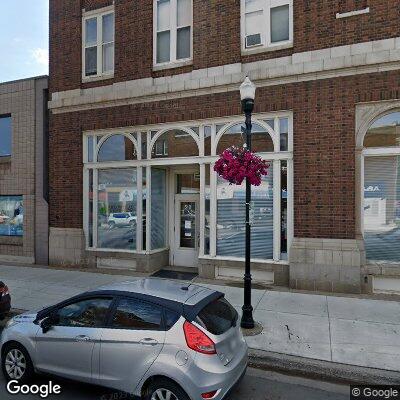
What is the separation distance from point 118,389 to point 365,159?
304 inches

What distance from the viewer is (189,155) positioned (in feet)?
34.7

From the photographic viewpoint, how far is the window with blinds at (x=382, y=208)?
852 centimetres

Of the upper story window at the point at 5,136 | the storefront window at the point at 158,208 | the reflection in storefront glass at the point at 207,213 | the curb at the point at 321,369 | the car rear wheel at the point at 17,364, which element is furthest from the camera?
the upper story window at the point at 5,136

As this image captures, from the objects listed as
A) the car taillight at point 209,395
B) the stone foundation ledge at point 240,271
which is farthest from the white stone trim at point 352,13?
the car taillight at point 209,395

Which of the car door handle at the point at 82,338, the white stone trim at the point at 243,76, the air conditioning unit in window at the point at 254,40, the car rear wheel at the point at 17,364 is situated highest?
the air conditioning unit in window at the point at 254,40

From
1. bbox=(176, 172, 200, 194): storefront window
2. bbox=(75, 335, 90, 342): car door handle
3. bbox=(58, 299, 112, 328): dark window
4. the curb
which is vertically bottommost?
the curb

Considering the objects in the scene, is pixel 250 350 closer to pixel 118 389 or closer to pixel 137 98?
pixel 118 389

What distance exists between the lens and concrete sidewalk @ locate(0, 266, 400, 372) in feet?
17.7

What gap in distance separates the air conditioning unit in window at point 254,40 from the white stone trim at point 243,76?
23.4 inches

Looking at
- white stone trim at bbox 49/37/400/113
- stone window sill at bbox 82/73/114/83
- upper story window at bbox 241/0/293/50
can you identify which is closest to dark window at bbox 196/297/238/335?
A: white stone trim at bbox 49/37/400/113

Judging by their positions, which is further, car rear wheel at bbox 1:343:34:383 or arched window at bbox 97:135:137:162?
arched window at bbox 97:135:137:162

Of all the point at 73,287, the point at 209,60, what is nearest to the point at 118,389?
the point at 73,287

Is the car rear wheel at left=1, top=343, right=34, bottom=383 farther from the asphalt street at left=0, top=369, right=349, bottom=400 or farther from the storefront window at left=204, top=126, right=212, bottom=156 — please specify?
the storefront window at left=204, top=126, right=212, bottom=156

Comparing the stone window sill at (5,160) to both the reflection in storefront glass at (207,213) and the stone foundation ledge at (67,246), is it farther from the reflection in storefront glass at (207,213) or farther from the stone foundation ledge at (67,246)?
the reflection in storefront glass at (207,213)
